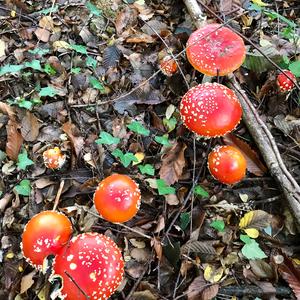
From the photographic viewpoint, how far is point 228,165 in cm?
300

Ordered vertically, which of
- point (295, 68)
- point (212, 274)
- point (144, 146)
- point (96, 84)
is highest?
point (295, 68)

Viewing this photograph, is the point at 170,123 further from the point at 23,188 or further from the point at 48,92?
the point at 23,188

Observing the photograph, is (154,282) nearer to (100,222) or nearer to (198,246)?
(198,246)

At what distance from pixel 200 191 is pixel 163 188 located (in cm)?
31

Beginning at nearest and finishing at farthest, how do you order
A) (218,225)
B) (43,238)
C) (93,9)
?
(43,238) < (218,225) < (93,9)

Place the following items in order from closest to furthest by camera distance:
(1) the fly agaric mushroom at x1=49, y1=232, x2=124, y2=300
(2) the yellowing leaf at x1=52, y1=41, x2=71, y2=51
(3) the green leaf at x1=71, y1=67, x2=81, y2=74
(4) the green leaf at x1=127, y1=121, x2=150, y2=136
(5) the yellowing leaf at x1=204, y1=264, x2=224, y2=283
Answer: (1) the fly agaric mushroom at x1=49, y1=232, x2=124, y2=300 < (5) the yellowing leaf at x1=204, y1=264, x2=224, y2=283 < (4) the green leaf at x1=127, y1=121, x2=150, y2=136 < (3) the green leaf at x1=71, y1=67, x2=81, y2=74 < (2) the yellowing leaf at x1=52, y1=41, x2=71, y2=51

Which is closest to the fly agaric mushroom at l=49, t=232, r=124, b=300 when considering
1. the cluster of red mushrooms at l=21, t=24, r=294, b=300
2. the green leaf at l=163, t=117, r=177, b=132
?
the cluster of red mushrooms at l=21, t=24, r=294, b=300

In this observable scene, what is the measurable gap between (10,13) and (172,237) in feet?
9.40

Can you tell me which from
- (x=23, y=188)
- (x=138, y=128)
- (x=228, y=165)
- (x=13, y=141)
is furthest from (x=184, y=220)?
(x=13, y=141)

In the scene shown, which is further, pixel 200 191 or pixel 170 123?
pixel 170 123

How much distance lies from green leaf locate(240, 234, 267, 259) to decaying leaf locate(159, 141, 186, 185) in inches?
27.8

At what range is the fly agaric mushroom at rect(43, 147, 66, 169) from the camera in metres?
3.11

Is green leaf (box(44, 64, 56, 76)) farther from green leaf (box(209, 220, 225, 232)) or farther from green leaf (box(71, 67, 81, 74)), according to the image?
green leaf (box(209, 220, 225, 232))

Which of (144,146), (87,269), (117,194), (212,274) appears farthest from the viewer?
(144,146)
